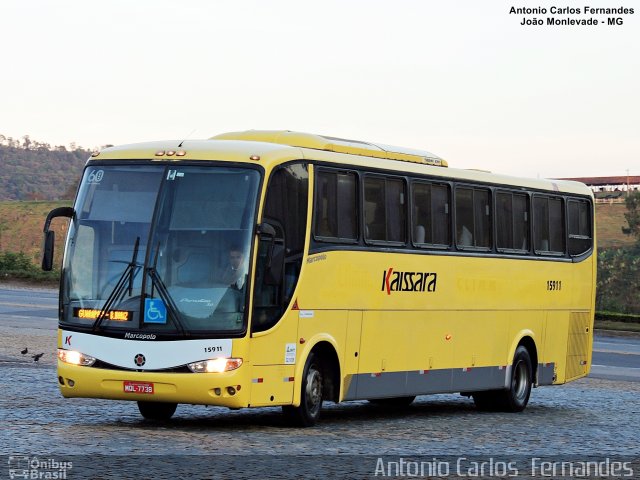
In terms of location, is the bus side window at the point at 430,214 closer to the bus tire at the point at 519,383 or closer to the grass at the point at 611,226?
the bus tire at the point at 519,383

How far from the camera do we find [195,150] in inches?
600

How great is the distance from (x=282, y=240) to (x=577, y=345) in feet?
30.1

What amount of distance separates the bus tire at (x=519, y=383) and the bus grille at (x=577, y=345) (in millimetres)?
1340

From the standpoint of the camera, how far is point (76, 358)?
1484 cm

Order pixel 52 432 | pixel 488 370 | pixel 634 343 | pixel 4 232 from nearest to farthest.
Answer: pixel 52 432 < pixel 488 370 < pixel 634 343 < pixel 4 232

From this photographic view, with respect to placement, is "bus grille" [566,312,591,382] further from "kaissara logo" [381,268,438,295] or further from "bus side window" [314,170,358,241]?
"bus side window" [314,170,358,241]

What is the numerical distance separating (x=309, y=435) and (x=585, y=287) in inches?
385

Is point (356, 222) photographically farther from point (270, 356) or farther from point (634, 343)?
point (634, 343)

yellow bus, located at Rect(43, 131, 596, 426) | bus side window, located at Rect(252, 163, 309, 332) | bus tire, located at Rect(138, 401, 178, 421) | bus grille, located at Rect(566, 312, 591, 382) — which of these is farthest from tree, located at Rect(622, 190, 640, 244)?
bus tire, located at Rect(138, 401, 178, 421)

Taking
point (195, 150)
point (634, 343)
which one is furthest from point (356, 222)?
point (634, 343)

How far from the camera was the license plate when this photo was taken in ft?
47.1

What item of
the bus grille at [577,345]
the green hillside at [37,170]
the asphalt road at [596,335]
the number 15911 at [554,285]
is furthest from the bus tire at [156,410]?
the green hillside at [37,170]

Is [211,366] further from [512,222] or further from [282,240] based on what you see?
[512,222]

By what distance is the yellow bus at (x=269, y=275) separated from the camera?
14492 millimetres
